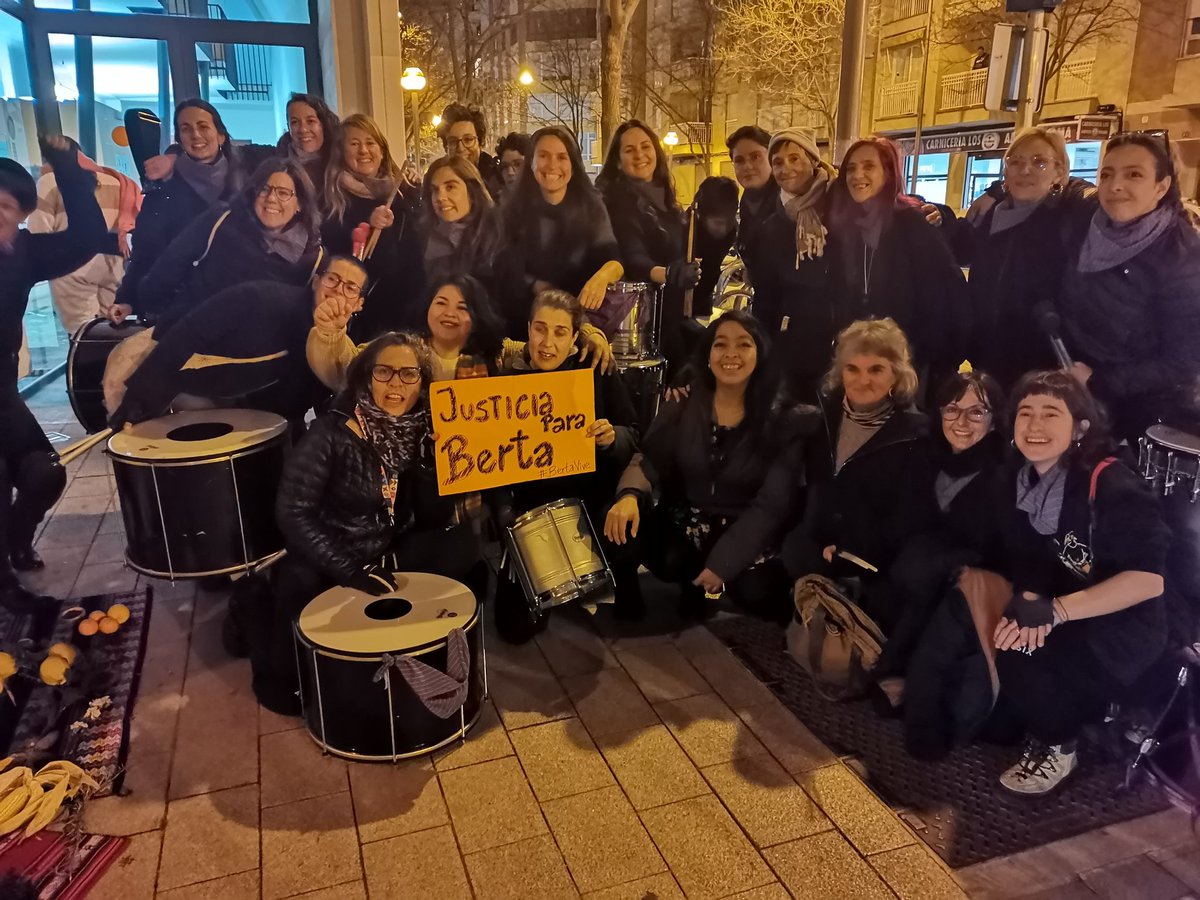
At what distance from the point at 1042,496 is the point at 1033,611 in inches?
15.6

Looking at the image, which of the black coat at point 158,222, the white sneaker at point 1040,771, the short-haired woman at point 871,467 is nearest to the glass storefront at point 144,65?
the black coat at point 158,222

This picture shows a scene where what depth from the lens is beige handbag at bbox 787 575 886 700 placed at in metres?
3.38

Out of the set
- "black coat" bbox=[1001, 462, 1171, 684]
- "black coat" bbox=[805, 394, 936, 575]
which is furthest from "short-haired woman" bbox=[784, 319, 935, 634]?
"black coat" bbox=[1001, 462, 1171, 684]

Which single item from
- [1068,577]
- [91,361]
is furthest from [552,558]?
[91,361]

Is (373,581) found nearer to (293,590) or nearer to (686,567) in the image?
(293,590)

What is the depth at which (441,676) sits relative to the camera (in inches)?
114

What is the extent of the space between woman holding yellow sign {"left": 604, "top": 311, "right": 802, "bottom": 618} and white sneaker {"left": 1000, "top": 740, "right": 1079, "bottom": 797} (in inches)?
49.9

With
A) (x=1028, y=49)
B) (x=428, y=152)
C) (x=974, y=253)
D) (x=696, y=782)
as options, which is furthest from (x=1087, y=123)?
(x=428, y=152)

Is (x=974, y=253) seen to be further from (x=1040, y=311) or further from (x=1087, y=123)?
(x=1087, y=123)

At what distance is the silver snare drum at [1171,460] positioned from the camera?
109 inches

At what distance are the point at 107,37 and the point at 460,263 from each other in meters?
5.22

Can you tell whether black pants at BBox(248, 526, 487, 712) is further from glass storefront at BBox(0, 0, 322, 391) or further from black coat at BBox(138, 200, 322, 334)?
glass storefront at BBox(0, 0, 322, 391)

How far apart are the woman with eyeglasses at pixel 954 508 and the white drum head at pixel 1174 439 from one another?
1.57 ft

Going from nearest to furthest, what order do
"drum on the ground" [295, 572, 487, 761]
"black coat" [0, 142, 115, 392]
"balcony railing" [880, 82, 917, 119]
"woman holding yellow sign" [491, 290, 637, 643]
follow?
"drum on the ground" [295, 572, 487, 761], "woman holding yellow sign" [491, 290, 637, 643], "black coat" [0, 142, 115, 392], "balcony railing" [880, 82, 917, 119]
